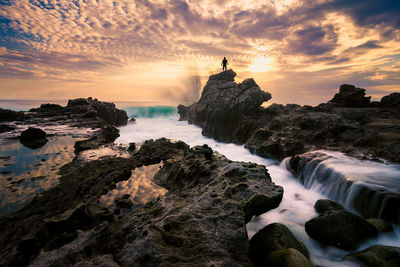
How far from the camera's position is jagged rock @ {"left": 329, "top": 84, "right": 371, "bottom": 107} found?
22.7 metres

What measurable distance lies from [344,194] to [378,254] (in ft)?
14.7

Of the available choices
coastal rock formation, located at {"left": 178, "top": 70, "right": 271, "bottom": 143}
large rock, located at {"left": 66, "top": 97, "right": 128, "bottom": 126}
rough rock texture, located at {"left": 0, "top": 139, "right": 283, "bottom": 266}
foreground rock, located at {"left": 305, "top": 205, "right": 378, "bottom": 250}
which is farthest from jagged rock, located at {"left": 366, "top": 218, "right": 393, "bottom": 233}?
large rock, located at {"left": 66, "top": 97, "right": 128, "bottom": 126}

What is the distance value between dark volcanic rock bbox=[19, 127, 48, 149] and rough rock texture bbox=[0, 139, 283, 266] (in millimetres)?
14406

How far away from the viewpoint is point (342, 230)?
532 cm

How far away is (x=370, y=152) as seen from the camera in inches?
433

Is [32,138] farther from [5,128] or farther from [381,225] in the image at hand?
[381,225]

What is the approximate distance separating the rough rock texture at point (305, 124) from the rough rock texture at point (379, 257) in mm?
8450

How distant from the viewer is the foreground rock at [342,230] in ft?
16.9

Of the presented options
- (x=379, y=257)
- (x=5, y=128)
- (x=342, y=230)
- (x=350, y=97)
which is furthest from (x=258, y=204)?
(x=5, y=128)

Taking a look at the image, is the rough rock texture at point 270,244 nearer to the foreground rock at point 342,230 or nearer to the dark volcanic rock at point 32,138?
the foreground rock at point 342,230

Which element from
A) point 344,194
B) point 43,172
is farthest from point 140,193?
point 344,194

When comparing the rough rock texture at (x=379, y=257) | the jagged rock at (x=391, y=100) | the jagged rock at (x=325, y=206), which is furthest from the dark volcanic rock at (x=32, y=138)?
the jagged rock at (x=391, y=100)

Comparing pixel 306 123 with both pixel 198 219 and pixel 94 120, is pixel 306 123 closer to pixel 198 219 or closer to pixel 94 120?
pixel 198 219

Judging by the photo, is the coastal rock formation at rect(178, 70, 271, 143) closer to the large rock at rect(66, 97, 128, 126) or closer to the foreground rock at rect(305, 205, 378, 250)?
the foreground rock at rect(305, 205, 378, 250)
